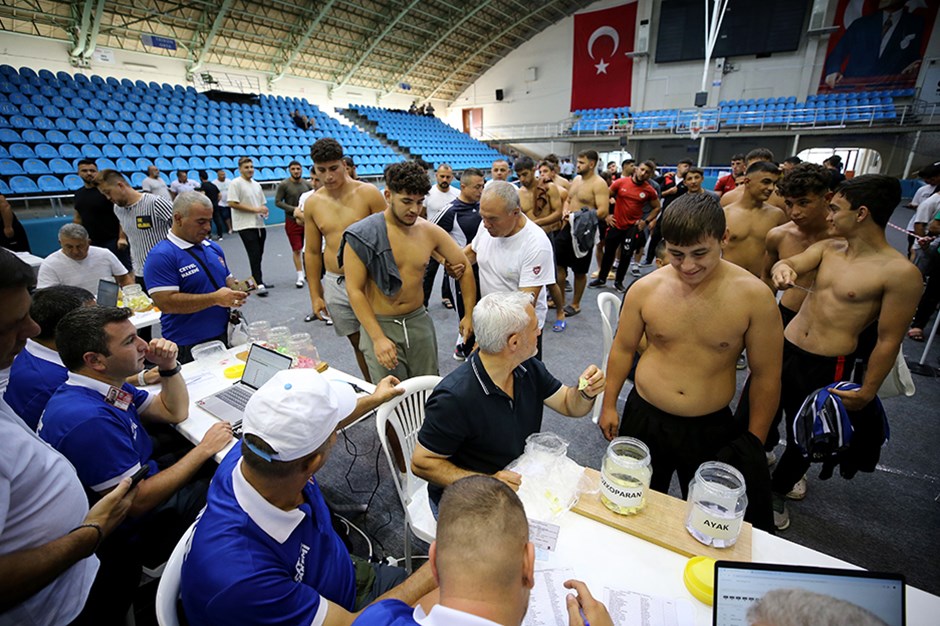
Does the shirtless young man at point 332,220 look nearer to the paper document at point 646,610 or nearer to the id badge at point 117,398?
the id badge at point 117,398

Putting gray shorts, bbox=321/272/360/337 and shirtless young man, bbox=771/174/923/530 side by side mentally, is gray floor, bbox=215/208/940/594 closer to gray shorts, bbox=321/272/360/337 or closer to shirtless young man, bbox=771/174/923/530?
shirtless young man, bbox=771/174/923/530

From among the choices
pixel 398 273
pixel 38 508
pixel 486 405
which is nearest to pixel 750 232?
pixel 398 273

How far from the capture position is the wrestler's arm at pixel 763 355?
1.57m

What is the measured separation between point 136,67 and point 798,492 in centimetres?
1797

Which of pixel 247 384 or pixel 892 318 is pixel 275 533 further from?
pixel 892 318

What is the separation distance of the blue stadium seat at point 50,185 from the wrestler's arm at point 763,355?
1122 cm

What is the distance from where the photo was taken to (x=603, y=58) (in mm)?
18969

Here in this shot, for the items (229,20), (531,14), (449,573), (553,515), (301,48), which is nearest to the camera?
(449,573)

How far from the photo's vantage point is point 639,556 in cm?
121

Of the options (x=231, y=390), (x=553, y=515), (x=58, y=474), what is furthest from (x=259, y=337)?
(x=553, y=515)

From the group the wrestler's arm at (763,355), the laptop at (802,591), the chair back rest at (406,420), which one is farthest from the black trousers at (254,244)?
the laptop at (802,591)

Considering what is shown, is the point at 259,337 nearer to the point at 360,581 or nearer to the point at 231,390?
the point at 231,390

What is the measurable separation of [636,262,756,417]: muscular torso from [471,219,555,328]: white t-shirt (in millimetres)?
947

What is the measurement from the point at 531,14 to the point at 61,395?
22763 mm
